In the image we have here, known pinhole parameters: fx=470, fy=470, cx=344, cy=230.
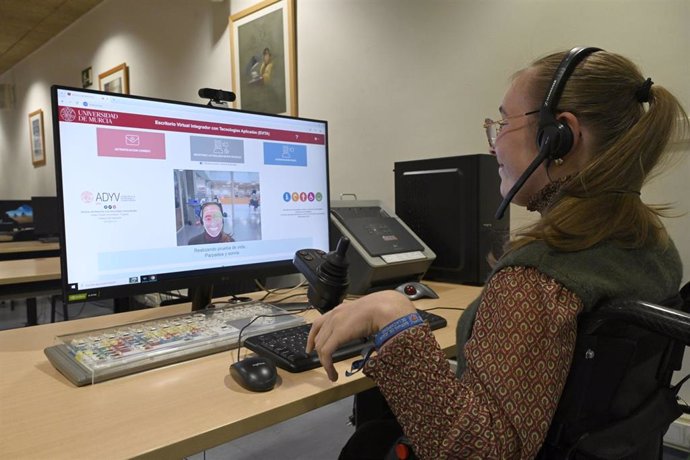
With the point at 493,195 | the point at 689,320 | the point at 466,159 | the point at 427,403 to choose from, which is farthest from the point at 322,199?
the point at 689,320

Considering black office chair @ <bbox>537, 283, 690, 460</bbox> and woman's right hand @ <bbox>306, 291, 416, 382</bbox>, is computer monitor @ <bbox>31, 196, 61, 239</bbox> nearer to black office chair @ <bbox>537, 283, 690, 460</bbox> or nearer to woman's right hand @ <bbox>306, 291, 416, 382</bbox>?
woman's right hand @ <bbox>306, 291, 416, 382</bbox>

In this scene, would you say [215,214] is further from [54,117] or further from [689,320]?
[689,320]

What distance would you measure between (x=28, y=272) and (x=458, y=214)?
6.02 feet

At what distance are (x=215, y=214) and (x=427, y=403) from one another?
2.19ft

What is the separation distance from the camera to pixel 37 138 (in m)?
6.07

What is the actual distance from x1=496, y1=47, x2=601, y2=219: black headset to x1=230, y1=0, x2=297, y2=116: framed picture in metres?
2.25

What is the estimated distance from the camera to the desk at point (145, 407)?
538 mm

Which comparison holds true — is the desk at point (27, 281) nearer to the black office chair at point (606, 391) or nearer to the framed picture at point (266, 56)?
the framed picture at point (266, 56)

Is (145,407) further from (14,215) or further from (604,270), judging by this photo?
(14,215)

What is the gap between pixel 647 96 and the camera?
68cm

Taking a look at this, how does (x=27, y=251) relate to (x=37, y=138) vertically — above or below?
below

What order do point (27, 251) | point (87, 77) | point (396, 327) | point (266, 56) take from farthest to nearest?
point (87, 77) → point (27, 251) → point (266, 56) → point (396, 327)

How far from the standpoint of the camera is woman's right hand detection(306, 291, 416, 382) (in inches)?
25.8

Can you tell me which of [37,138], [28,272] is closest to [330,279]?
[28,272]
